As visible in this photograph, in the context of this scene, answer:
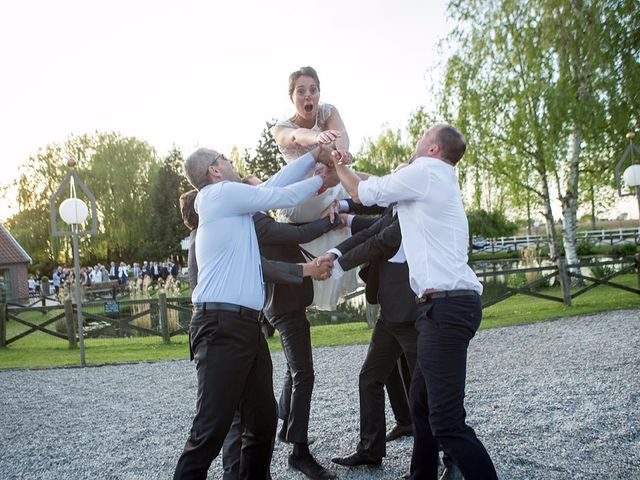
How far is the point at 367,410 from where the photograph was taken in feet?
16.5

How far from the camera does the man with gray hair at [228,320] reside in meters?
3.78

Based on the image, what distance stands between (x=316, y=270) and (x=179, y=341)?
1197 cm

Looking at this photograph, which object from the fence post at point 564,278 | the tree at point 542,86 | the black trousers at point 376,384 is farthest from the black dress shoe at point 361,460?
the tree at point 542,86

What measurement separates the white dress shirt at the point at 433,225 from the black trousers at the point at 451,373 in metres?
0.13

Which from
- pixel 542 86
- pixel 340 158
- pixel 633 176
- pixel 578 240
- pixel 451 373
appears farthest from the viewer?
pixel 578 240

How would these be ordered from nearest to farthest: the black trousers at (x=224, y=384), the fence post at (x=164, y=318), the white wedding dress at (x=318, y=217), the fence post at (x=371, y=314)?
the black trousers at (x=224, y=384)
the white wedding dress at (x=318, y=217)
the fence post at (x=164, y=318)
the fence post at (x=371, y=314)

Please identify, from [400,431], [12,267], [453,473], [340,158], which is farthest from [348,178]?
[12,267]

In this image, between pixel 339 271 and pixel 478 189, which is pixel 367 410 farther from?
pixel 478 189

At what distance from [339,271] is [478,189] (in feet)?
72.0

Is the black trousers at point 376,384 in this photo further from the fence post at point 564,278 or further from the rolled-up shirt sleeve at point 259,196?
the fence post at point 564,278

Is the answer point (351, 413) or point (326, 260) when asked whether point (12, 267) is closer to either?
point (351, 413)

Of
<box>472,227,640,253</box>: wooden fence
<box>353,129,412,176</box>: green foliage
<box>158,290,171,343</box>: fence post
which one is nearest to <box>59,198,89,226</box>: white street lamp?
<box>158,290,171,343</box>: fence post

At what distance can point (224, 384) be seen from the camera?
381cm

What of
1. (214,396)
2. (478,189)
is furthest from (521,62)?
(214,396)
